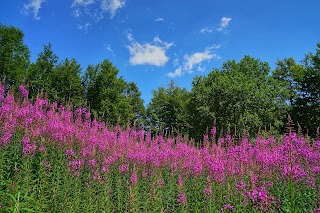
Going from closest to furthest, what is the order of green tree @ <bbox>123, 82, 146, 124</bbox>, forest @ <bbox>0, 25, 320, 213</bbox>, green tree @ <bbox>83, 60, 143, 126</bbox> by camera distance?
forest @ <bbox>0, 25, 320, 213</bbox> < green tree @ <bbox>83, 60, 143, 126</bbox> < green tree @ <bbox>123, 82, 146, 124</bbox>

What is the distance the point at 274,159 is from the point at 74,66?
41.0 m

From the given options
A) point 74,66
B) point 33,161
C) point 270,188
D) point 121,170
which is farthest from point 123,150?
point 74,66

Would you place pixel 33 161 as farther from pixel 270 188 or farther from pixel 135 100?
pixel 135 100

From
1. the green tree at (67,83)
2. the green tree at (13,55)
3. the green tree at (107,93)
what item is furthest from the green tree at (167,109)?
the green tree at (13,55)

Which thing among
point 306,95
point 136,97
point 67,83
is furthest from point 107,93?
point 306,95

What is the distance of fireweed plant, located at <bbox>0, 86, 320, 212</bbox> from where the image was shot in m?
5.92

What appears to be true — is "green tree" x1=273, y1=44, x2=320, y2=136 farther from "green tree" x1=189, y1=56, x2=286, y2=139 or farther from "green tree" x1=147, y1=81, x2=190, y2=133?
"green tree" x1=147, y1=81, x2=190, y2=133

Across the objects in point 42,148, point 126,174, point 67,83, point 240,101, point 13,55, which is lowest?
point 126,174

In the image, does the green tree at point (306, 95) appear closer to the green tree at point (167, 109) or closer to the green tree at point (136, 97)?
the green tree at point (167, 109)

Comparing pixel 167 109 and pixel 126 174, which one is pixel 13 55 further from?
pixel 126 174

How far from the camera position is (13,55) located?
38812 mm

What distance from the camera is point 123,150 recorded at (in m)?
8.91

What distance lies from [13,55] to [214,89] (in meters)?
27.6

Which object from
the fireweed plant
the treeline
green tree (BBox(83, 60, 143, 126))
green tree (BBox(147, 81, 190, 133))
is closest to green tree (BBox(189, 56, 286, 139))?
the treeline
